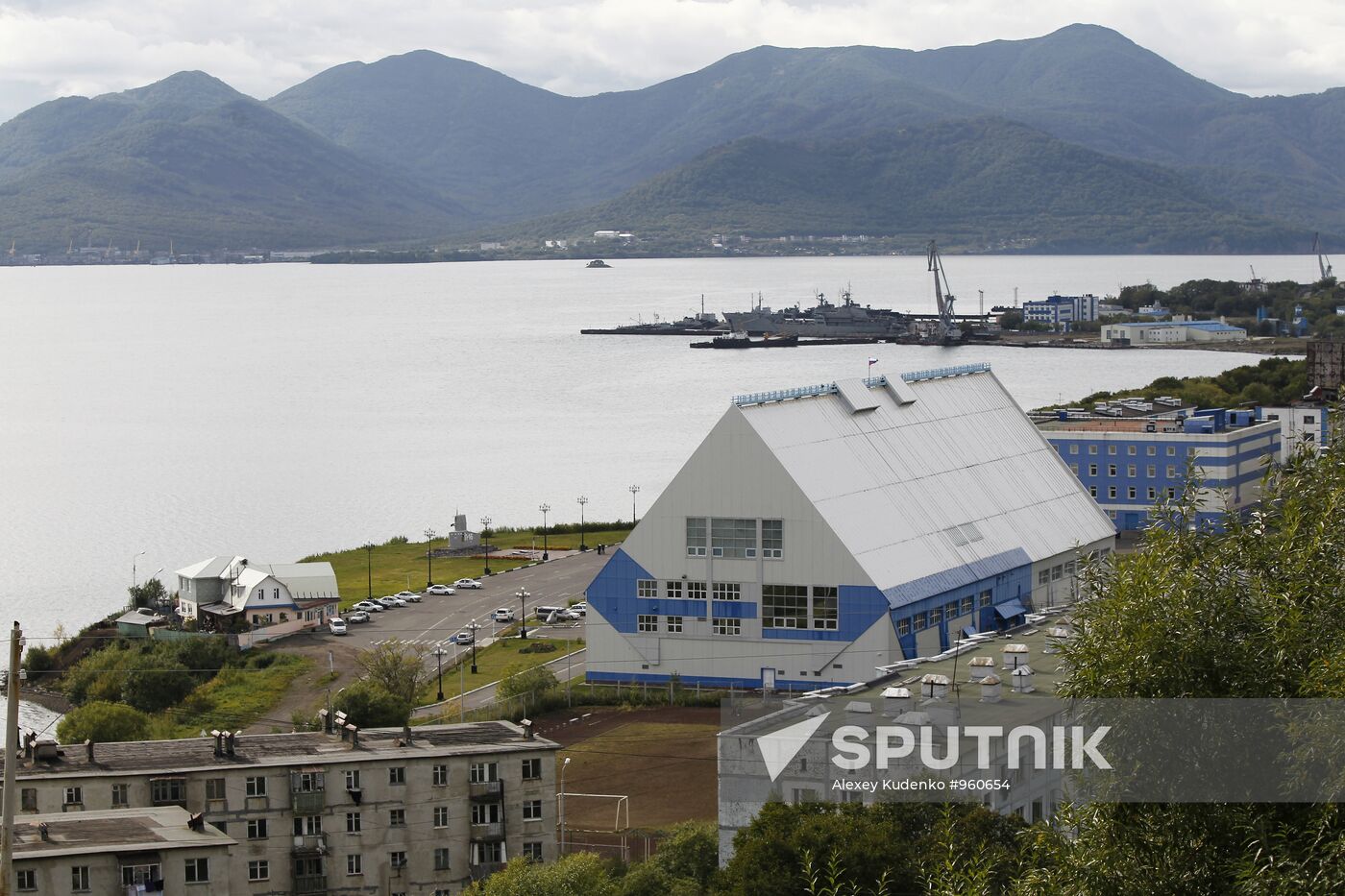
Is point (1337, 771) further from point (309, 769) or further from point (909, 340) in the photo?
point (909, 340)

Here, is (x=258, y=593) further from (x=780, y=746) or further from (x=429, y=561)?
(x=780, y=746)

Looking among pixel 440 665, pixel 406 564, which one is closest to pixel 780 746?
pixel 440 665

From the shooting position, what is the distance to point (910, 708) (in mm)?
14805

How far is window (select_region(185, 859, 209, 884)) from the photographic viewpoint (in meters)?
13.1

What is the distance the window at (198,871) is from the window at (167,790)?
6.11 ft

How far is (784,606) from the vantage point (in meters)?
22.6

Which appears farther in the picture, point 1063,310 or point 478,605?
point 1063,310

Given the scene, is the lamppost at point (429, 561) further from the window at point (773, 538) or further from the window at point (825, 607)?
the window at point (825, 607)

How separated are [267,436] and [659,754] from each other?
157 feet

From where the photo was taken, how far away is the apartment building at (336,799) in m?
14.9

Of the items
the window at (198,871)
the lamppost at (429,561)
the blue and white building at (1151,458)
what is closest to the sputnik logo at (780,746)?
the window at (198,871)

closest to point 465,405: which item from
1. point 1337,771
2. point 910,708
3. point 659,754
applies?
point 659,754

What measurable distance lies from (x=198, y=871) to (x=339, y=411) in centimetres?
6152

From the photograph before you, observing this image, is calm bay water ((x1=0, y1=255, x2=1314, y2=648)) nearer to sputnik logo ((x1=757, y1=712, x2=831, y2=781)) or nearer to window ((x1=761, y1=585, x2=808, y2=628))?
window ((x1=761, y1=585, x2=808, y2=628))
